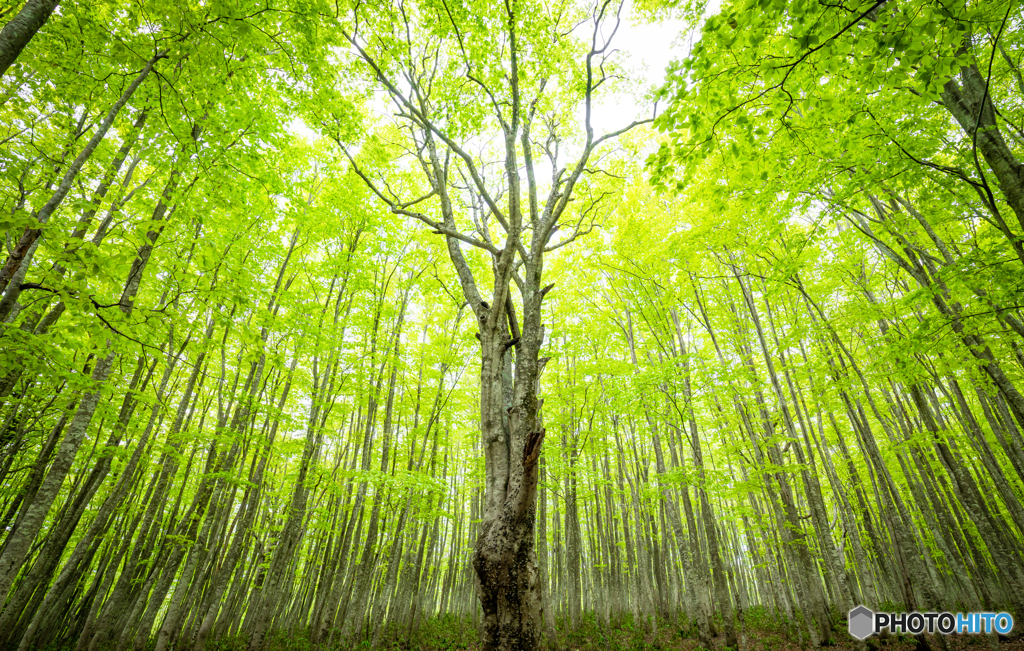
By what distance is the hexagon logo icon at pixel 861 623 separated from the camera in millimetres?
8827

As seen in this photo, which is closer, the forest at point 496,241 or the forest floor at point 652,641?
the forest at point 496,241

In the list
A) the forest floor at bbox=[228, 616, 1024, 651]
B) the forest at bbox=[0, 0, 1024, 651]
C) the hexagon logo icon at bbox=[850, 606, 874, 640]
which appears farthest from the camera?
the forest floor at bbox=[228, 616, 1024, 651]

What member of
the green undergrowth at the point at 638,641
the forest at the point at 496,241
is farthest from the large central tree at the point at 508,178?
the green undergrowth at the point at 638,641

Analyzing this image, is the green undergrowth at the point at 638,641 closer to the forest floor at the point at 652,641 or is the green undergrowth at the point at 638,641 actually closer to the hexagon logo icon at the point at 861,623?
the forest floor at the point at 652,641

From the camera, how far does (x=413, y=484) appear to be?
834 cm

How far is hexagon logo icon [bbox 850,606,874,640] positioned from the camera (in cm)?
883

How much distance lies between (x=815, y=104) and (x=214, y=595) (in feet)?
45.1

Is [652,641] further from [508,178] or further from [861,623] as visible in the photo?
[508,178]

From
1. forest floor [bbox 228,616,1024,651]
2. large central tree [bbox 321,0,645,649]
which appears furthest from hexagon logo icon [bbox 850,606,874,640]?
large central tree [bbox 321,0,645,649]

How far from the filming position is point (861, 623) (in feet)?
30.3

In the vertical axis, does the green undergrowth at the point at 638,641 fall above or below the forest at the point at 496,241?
below

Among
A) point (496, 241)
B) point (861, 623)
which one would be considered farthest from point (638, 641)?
point (496, 241)

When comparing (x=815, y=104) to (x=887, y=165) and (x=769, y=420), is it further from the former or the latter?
(x=769, y=420)

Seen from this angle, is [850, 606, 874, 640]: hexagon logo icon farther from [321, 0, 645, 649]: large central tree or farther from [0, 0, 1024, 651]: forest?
[321, 0, 645, 649]: large central tree
